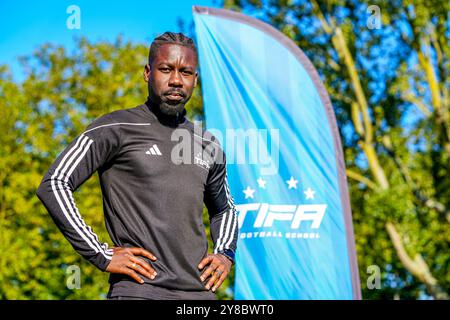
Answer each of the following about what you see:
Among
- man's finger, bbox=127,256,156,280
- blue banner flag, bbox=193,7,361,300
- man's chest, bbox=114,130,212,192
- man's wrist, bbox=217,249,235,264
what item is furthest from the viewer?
blue banner flag, bbox=193,7,361,300

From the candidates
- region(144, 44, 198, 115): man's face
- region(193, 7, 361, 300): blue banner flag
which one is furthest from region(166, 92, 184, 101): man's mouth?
region(193, 7, 361, 300): blue banner flag

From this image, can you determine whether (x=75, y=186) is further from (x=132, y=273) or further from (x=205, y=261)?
(x=205, y=261)

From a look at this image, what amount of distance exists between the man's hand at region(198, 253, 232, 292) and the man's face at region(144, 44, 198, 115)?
69cm

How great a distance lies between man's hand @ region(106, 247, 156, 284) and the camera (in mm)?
3125

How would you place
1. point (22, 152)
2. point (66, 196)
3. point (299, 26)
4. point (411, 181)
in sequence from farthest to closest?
point (22, 152) → point (299, 26) → point (411, 181) → point (66, 196)

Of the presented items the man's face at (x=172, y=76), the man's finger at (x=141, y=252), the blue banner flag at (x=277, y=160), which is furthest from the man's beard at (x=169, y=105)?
the blue banner flag at (x=277, y=160)

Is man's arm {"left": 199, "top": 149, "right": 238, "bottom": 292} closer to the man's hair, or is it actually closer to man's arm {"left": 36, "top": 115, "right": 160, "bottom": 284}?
man's arm {"left": 36, "top": 115, "right": 160, "bottom": 284}

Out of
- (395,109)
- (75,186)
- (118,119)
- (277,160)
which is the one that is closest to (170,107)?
(118,119)

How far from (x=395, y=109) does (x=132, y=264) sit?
1703 centimetres

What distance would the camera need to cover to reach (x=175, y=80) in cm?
331

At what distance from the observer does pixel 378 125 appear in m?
19.4

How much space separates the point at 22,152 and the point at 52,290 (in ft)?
15.6

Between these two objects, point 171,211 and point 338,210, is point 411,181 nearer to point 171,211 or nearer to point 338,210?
point 338,210
